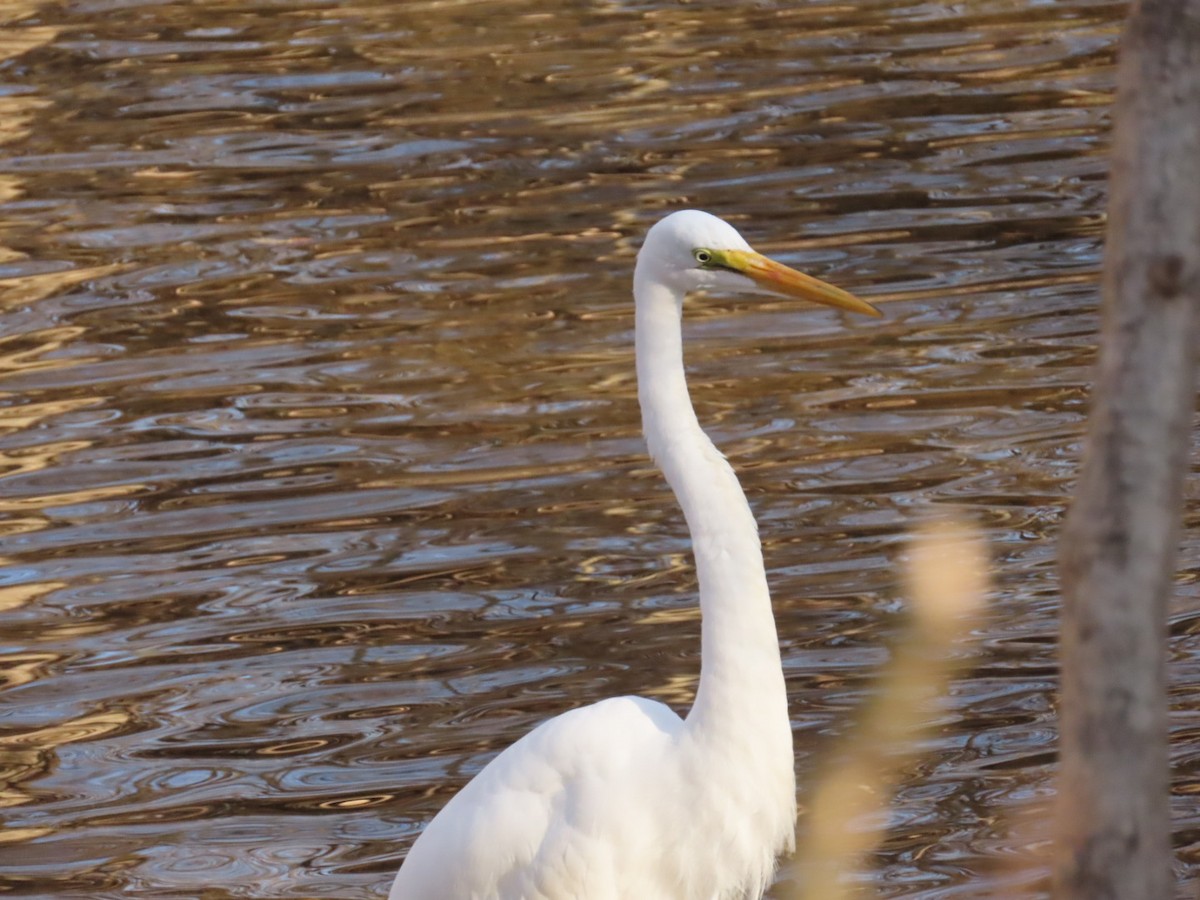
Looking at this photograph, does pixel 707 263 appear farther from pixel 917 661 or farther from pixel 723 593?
pixel 917 661

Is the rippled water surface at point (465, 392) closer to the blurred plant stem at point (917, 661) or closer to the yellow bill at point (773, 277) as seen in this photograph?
the yellow bill at point (773, 277)

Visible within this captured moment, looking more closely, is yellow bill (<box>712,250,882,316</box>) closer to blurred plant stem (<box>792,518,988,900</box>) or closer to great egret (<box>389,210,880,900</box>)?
great egret (<box>389,210,880,900</box>)

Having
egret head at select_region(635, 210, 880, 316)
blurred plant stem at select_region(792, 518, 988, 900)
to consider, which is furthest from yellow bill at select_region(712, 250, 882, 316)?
blurred plant stem at select_region(792, 518, 988, 900)

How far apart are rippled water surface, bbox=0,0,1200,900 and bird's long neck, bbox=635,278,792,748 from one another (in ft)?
2.87

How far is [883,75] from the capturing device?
396 inches

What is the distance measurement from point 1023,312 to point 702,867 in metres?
4.35

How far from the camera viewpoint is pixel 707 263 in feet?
11.8

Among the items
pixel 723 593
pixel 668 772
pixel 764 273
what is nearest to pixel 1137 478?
pixel 723 593

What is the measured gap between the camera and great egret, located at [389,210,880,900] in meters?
3.40

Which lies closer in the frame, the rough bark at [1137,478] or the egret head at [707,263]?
the rough bark at [1137,478]

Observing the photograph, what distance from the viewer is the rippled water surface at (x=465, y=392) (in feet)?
16.0

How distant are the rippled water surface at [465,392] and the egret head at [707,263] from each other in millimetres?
1274

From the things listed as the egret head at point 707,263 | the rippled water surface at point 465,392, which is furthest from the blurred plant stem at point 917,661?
the egret head at point 707,263

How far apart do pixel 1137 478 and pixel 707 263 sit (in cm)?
233
